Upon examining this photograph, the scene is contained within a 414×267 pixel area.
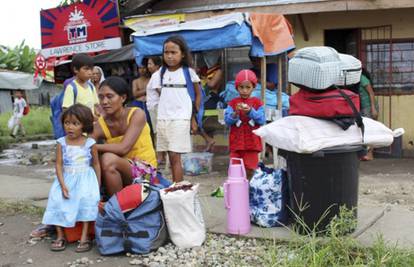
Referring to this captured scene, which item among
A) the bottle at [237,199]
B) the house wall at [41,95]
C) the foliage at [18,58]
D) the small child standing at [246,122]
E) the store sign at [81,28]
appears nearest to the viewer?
the bottle at [237,199]

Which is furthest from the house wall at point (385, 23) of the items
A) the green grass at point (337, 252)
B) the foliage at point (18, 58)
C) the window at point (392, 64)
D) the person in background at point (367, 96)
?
the foliage at point (18, 58)

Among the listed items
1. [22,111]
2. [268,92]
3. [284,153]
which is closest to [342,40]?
[268,92]

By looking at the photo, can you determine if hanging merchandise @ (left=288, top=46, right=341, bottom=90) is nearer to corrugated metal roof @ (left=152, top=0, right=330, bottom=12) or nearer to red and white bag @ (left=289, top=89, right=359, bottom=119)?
red and white bag @ (left=289, top=89, right=359, bottom=119)

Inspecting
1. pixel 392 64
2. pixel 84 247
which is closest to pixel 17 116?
pixel 392 64

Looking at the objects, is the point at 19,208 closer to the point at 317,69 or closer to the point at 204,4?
the point at 317,69

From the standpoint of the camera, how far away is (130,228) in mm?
4066

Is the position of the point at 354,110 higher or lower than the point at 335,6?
lower

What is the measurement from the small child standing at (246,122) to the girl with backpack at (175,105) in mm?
501

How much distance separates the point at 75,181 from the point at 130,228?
719mm

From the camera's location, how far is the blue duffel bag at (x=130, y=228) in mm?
4066

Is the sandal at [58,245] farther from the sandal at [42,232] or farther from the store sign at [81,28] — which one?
the store sign at [81,28]

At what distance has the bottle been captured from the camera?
426 centimetres

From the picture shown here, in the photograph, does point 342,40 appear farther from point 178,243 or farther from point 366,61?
point 178,243

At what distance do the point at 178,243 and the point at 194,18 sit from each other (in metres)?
6.47
